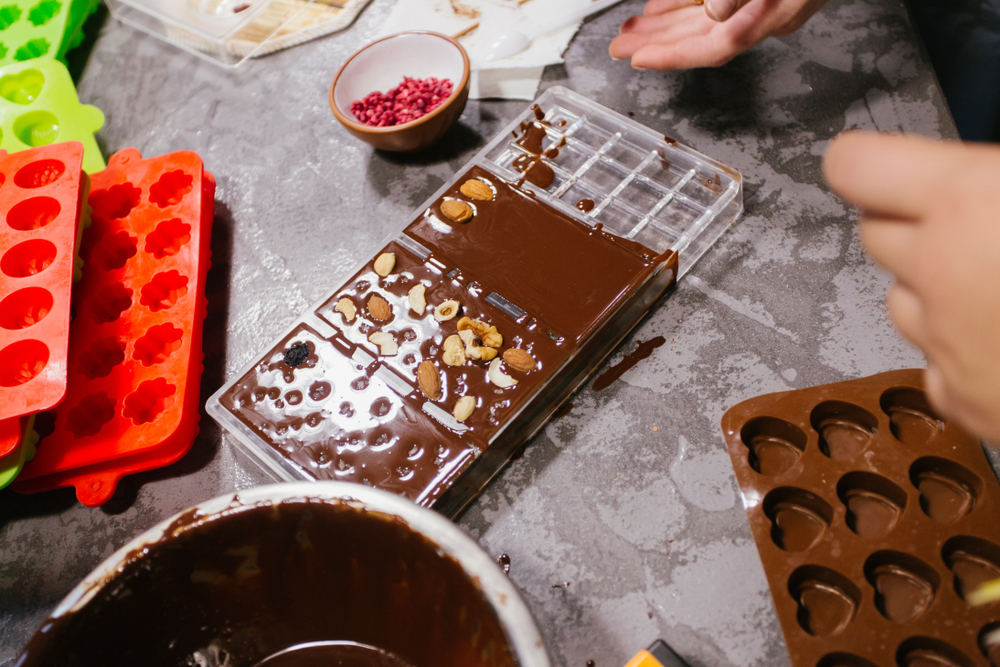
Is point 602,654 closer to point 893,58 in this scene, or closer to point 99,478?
point 99,478

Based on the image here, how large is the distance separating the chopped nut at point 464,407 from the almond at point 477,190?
0.37 meters

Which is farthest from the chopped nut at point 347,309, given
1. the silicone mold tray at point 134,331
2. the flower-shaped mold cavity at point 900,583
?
the flower-shaped mold cavity at point 900,583

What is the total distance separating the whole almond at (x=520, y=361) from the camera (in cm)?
95

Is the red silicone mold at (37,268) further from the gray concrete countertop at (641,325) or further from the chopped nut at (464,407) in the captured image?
the chopped nut at (464,407)

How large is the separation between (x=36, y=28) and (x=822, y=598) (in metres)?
1.96

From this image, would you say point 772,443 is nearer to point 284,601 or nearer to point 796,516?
point 796,516

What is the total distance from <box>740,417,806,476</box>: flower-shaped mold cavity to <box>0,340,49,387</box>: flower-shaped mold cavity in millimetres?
1012

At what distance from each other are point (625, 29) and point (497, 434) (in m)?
0.89

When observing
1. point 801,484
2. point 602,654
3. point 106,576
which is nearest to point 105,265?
point 106,576

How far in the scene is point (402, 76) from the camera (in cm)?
131

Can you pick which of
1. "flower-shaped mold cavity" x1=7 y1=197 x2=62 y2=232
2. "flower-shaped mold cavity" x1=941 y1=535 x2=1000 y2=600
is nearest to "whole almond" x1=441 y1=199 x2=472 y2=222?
"flower-shaped mold cavity" x1=7 y1=197 x2=62 y2=232

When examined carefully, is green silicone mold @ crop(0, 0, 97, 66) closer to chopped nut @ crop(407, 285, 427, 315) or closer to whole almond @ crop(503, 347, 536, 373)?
chopped nut @ crop(407, 285, 427, 315)

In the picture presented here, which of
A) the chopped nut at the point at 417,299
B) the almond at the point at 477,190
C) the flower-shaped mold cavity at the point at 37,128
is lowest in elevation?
the flower-shaped mold cavity at the point at 37,128

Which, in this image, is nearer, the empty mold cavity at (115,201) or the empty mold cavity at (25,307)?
the empty mold cavity at (25,307)
